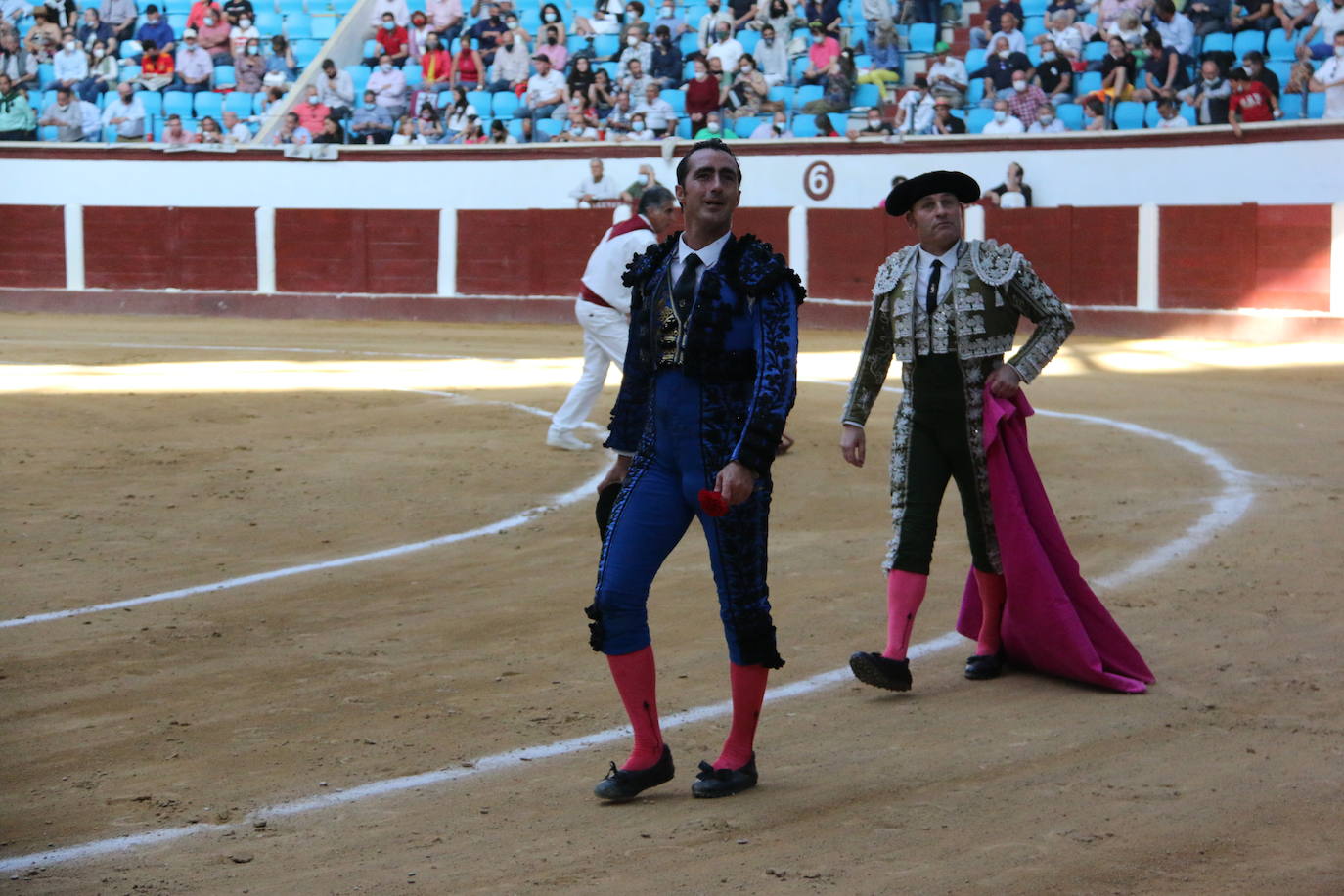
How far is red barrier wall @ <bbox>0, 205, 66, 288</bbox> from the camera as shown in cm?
2148

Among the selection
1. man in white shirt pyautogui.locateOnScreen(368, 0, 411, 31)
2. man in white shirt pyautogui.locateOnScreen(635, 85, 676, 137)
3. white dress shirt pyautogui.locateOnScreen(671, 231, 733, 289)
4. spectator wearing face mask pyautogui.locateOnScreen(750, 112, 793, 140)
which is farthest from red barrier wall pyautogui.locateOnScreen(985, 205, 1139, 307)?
white dress shirt pyautogui.locateOnScreen(671, 231, 733, 289)

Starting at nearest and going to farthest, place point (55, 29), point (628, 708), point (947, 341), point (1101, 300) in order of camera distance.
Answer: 1. point (628, 708)
2. point (947, 341)
3. point (1101, 300)
4. point (55, 29)

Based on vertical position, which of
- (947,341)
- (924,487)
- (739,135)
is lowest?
(924,487)

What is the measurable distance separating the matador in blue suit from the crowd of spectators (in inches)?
488

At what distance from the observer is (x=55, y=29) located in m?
22.3

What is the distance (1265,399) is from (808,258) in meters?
7.87

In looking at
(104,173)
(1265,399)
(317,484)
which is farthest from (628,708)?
(104,173)

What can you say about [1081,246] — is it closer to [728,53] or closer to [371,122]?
[728,53]

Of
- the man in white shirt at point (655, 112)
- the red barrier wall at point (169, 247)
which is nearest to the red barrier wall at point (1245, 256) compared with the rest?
the man in white shirt at point (655, 112)

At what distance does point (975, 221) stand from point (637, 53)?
449cm

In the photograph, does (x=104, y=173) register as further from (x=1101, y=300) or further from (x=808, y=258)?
(x=1101, y=300)

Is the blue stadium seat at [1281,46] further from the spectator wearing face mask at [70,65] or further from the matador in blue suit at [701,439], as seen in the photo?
the spectator wearing face mask at [70,65]

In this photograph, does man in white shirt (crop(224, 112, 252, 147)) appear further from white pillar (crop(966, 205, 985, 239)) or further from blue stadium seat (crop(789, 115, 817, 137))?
white pillar (crop(966, 205, 985, 239))

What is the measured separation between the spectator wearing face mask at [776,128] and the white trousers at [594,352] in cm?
1000
